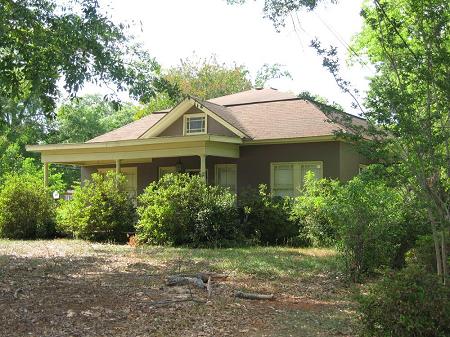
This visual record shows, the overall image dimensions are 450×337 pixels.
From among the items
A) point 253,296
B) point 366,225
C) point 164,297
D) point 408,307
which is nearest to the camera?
point 408,307

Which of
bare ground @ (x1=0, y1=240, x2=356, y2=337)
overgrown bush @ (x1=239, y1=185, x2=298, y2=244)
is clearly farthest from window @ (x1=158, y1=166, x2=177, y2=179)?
bare ground @ (x1=0, y1=240, x2=356, y2=337)

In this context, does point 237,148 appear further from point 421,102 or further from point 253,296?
point 421,102

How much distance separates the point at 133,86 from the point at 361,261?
5273mm

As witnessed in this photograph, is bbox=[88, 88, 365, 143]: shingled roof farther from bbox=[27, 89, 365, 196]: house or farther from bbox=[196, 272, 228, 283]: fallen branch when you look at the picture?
bbox=[196, 272, 228, 283]: fallen branch

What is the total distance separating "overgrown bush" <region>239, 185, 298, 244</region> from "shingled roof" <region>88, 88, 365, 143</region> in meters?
2.93


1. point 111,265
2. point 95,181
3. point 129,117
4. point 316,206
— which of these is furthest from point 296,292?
point 129,117

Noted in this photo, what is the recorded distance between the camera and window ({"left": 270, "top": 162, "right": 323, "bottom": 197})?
18797 mm

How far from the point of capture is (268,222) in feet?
55.1

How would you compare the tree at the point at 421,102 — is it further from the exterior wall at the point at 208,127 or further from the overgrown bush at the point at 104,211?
the exterior wall at the point at 208,127

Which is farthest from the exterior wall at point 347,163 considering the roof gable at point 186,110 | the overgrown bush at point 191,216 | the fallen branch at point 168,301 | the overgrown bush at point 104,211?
the fallen branch at point 168,301

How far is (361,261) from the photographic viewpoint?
403 inches

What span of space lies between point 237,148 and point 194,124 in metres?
2.20

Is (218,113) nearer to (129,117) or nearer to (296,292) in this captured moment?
(296,292)

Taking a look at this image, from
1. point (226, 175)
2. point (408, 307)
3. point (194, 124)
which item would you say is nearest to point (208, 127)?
point (194, 124)
